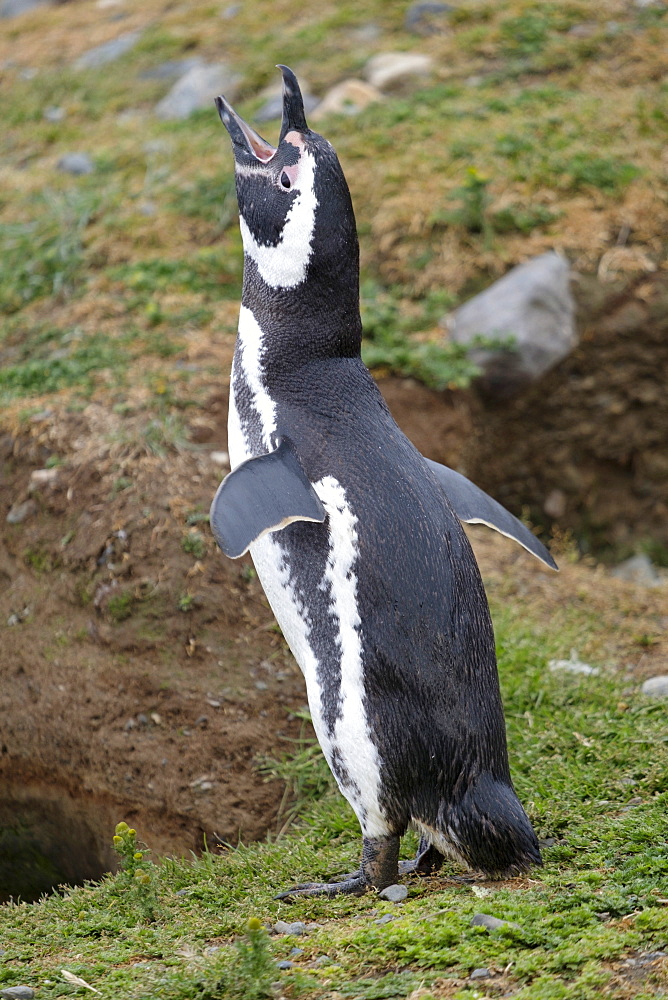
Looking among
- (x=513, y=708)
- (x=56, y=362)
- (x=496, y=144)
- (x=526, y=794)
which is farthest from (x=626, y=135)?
(x=526, y=794)

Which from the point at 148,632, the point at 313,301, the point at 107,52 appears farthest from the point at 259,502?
the point at 107,52

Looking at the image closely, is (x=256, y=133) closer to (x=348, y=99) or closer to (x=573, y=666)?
(x=573, y=666)

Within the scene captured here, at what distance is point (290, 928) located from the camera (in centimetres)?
222

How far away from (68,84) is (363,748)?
7118 millimetres

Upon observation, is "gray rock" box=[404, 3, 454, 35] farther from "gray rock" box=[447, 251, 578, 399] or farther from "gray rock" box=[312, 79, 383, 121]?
"gray rock" box=[447, 251, 578, 399]

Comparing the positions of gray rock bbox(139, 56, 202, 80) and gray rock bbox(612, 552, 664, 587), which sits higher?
gray rock bbox(139, 56, 202, 80)

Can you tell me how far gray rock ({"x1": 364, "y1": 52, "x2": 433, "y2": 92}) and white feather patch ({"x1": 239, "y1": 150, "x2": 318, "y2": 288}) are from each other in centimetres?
461

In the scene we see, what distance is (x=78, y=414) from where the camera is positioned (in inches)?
166

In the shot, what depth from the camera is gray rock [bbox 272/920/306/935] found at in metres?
2.21

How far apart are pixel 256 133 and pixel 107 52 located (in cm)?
643

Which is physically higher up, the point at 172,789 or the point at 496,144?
the point at 496,144

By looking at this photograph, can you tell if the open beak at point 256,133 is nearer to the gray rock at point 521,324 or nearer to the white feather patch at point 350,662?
the white feather patch at point 350,662

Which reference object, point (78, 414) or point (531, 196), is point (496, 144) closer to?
point (531, 196)

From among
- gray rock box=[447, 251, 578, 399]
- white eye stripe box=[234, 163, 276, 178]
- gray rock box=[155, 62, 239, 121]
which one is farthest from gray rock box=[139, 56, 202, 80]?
white eye stripe box=[234, 163, 276, 178]
